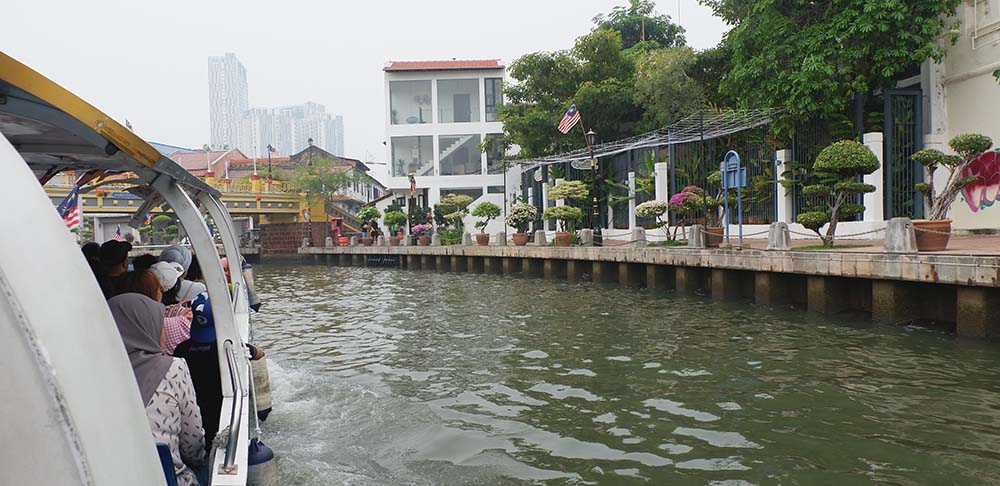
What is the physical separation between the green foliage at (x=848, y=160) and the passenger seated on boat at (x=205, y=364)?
36.6ft

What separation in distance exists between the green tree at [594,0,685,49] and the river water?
26802mm

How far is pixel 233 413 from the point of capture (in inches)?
149

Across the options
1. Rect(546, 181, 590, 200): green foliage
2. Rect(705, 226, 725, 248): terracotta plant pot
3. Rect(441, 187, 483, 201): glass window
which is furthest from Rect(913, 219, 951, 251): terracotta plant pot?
Rect(441, 187, 483, 201): glass window

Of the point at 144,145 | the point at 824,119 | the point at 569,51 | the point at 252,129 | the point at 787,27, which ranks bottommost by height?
the point at 144,145

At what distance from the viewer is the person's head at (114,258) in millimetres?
4156

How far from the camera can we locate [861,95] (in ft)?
53.5

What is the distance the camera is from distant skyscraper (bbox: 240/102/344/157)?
167m

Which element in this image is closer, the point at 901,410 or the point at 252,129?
the point at 901,410

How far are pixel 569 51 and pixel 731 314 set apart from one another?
2120cm

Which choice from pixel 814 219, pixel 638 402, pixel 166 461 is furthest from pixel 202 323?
pixel 814 219

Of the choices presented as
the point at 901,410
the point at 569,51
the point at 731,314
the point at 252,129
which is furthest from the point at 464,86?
the point at 252,129

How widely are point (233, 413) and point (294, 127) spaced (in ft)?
595

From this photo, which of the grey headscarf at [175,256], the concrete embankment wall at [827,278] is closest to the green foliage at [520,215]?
the concrete embankment wall at [827,278]

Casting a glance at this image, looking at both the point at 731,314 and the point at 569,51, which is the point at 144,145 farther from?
the point at 569,51
